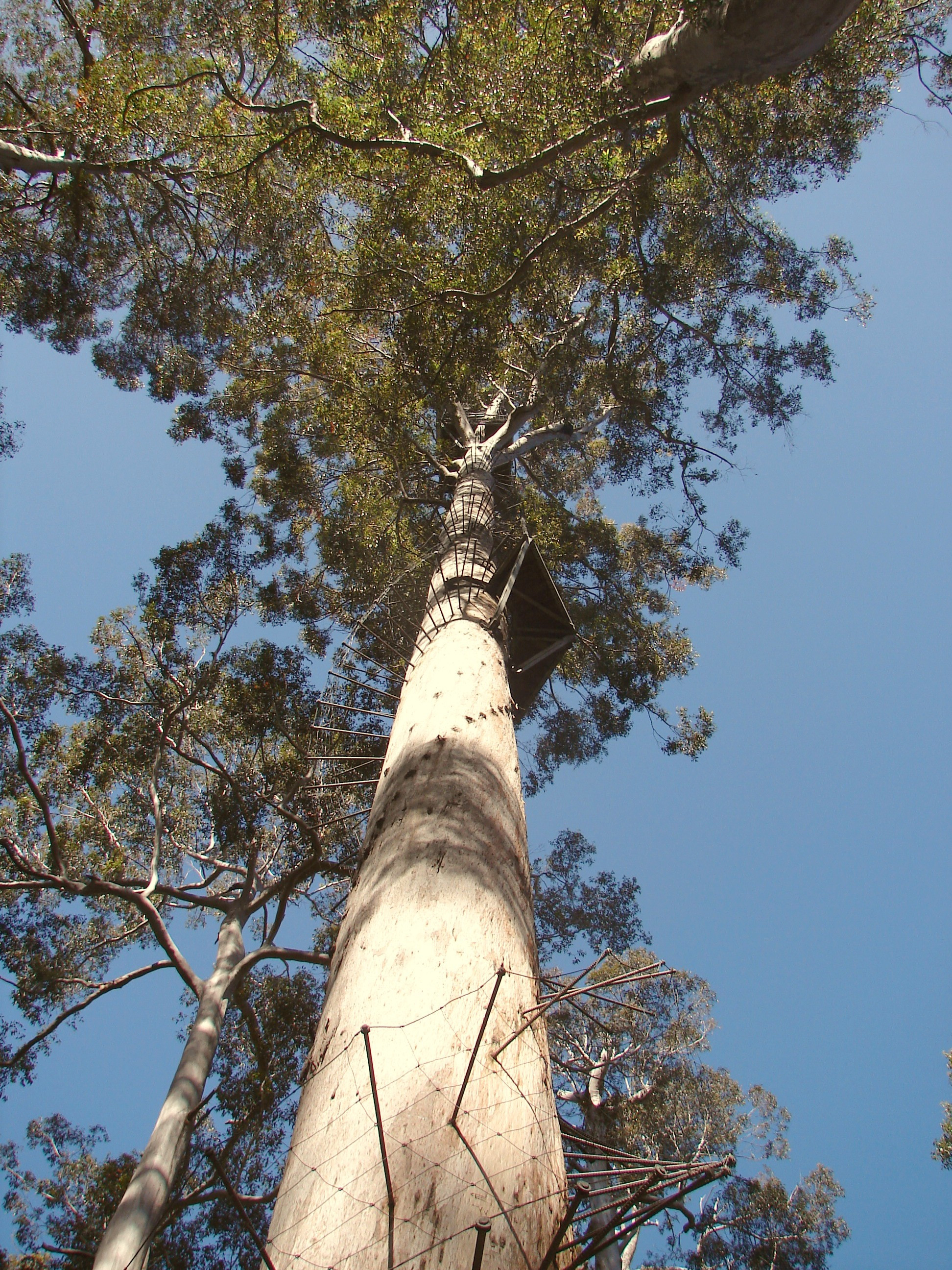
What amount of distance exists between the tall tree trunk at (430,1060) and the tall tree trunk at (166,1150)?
335 centimetres

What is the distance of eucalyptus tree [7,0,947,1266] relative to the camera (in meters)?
2.02

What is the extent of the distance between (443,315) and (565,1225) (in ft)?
23.1

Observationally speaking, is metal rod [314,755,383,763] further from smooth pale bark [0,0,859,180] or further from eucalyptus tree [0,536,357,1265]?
smooth pale bark [0,0,859,180]

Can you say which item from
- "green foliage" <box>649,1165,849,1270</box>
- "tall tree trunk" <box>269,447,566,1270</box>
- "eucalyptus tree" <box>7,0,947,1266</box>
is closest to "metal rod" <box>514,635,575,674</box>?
"eucalyptus tree" <box>7,0,947,1266</box>

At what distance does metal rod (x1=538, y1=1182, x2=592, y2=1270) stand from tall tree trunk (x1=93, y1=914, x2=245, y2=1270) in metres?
3.80

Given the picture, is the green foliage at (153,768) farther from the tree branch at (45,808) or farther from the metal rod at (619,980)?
the metal rod at (619,980)

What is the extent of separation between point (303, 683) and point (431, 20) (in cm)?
769

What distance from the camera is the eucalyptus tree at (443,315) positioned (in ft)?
6.64

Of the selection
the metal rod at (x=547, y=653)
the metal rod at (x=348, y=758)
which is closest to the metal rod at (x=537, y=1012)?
the metal rod at (x=348, y=758)

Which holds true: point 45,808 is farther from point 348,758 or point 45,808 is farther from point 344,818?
point 348,758

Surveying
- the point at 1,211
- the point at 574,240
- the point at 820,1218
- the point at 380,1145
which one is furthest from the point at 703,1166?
the point at 820,1218

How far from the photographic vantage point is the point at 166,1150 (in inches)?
205

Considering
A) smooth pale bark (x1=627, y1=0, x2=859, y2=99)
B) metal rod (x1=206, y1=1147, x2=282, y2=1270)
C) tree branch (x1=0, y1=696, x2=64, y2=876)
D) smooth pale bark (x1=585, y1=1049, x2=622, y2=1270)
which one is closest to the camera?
metal rod (x1=206, y1=1147, x2=282, y2=1270)

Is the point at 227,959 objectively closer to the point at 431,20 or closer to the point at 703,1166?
the point at 703,1166
